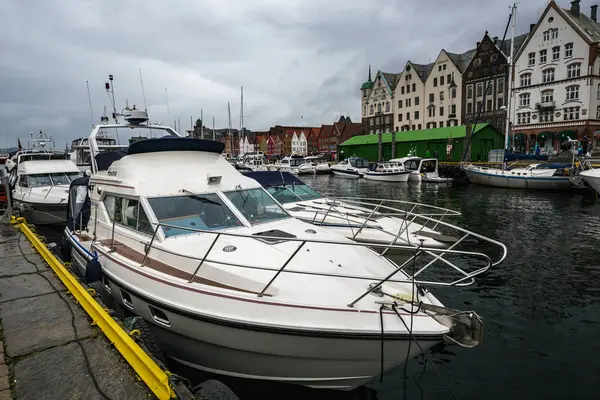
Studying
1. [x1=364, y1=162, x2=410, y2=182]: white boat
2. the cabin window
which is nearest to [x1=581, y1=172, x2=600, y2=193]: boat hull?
[x1=364, y1=162, x2=410, y2=182]: white boat

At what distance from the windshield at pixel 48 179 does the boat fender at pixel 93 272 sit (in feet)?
39.4

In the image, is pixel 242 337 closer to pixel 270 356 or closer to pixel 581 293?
pixel 270 356

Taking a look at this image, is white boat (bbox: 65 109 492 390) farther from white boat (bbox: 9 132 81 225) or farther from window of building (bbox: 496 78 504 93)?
window of building (bbox: 496 78 504 93)

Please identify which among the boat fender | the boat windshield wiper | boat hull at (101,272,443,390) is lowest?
boat hull at (101,272,443,390)

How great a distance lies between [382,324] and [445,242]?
689cm

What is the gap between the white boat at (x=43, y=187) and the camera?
565 inches

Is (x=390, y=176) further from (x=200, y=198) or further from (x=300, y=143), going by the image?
(x=300, y=143)

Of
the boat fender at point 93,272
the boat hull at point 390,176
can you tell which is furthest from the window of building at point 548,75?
the boat fender at point 93,272

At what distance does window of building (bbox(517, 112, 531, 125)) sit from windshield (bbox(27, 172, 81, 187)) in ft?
163

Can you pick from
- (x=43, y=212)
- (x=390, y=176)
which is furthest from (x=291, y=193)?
→ (x=390, y=176)

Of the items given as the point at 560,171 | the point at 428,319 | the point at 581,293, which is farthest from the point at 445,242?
the point at 560,171

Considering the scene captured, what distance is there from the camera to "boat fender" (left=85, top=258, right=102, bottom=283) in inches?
238

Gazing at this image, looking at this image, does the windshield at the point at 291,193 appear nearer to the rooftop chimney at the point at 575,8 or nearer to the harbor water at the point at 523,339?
the harbor water at the point at 523,339

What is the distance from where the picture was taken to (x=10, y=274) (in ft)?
21.6
